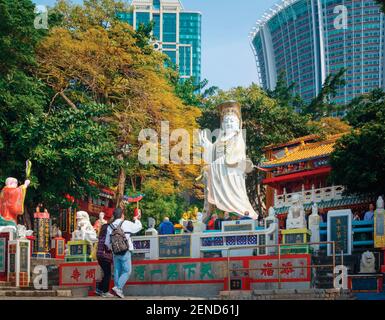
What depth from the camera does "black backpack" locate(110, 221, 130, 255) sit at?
14953mm

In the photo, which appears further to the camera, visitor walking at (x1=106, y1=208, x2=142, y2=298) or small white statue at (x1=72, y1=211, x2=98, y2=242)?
small white statue at (x1=72, y1=211, x2=98, y2=242)

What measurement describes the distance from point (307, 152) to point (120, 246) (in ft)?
73.5

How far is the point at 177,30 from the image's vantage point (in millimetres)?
119188

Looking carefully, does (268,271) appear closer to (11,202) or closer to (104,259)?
(104,259)

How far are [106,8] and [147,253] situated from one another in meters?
16.0

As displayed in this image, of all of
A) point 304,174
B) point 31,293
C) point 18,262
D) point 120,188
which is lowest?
point 31,293

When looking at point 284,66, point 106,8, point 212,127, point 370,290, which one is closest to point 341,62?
point 284,66

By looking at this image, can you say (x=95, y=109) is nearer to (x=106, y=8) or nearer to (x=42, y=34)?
(x=42, y=34)

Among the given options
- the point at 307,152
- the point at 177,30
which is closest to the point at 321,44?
the point at 177,30

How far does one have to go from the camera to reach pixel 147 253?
20984mm

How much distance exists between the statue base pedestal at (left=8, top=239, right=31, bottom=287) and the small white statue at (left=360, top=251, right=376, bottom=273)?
807 centimetres

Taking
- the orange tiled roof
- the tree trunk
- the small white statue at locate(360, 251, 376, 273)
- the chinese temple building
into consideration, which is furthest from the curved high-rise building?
the small white statue at locate(360, 251, 376, 273)

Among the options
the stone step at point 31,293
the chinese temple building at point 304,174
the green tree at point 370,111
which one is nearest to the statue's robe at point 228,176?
the stone step at point 31,293

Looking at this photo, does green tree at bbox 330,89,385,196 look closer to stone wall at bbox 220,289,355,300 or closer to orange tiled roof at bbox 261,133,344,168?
orange tiled roof at bbox 261,133,344,168
